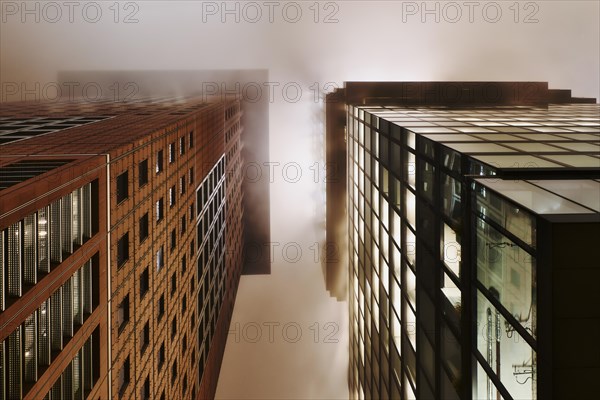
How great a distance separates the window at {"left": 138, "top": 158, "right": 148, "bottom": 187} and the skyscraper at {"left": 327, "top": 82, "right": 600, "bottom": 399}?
40.4 ft

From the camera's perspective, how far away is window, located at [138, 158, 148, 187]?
25.7m

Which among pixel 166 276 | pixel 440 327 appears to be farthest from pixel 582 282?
pixel 166 276

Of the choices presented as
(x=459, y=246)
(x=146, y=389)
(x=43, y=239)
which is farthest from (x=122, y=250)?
(x=459, y=246)

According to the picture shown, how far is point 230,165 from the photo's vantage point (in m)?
→ 66.4

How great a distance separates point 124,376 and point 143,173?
10.4m

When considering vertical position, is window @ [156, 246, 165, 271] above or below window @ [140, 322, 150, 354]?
above

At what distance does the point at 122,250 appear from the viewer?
945 inches

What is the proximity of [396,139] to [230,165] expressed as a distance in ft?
154

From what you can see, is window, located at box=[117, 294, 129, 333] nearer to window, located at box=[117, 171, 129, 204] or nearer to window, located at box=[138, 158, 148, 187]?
window, located at box=[117, 171, 129, 204]

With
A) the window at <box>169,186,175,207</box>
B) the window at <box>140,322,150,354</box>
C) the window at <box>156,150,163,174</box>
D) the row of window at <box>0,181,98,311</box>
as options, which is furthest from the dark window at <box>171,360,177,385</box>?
the row of window at <box>0,181,98,311</box>

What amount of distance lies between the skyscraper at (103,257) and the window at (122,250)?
0.20 feet

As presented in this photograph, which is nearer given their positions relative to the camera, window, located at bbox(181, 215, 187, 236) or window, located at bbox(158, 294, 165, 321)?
window, located at bbox(158, 294, 165, 321)

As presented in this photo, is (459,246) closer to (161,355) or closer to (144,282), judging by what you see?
(144,282)

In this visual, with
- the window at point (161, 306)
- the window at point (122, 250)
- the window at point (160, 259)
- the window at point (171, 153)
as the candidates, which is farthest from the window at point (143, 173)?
the window at point (161, 306)
